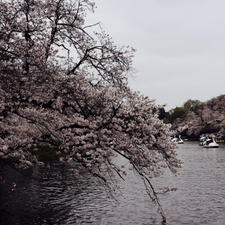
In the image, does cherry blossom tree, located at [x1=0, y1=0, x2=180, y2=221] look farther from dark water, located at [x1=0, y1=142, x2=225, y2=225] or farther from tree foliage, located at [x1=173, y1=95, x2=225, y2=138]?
tree foliage, located at [x1=173, y1=95, x2=225, y2=138]

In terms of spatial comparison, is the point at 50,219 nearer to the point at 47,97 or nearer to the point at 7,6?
the point at 47,97

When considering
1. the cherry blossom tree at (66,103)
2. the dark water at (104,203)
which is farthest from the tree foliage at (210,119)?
the cherry blossom tree at (66,103)

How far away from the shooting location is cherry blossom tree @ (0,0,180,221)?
11852mm

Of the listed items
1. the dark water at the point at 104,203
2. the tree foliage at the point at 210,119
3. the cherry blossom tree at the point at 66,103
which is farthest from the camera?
the tree foliage at the point at 210,119

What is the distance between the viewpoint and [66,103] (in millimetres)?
13633

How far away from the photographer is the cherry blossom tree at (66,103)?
38.9 ft

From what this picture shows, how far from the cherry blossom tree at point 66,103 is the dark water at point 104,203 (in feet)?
11.6

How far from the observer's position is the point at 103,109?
12.5 meters

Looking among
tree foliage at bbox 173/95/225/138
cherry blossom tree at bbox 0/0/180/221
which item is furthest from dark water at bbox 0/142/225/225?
tree foliage at bbox 173/95/225/138

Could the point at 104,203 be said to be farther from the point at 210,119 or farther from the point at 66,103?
the point at 210,119

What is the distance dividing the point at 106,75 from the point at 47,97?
306cm

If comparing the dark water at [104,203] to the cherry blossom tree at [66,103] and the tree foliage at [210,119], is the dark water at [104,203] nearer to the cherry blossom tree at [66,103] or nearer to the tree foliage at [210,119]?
the cherry blossom tree at [66,103]

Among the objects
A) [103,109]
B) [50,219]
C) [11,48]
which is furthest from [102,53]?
[50,219]

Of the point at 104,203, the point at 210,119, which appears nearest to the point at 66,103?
the point at 104,203
